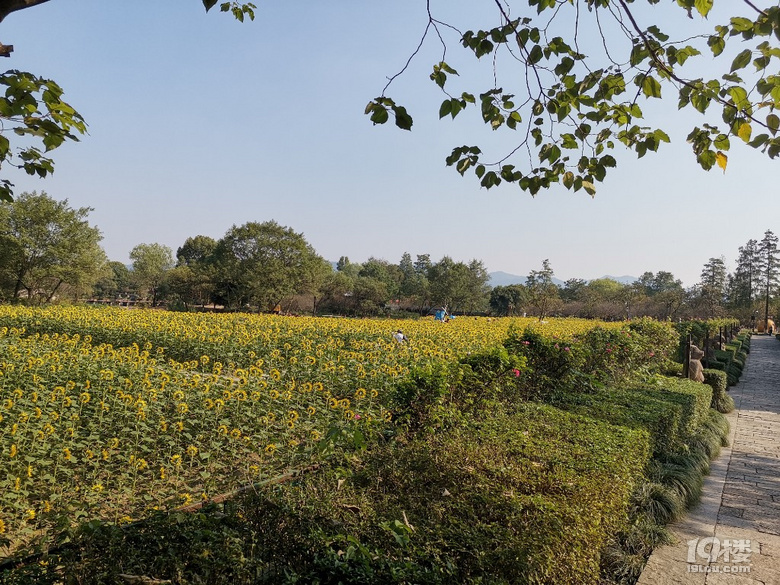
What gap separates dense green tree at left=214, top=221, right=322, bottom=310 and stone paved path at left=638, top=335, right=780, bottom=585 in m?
28.2

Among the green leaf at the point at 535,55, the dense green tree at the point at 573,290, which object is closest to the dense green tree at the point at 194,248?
the dense green tree at the point at 573,290

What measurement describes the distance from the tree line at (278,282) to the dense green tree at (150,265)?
6.2 inches

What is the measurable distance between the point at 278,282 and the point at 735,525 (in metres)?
30.3

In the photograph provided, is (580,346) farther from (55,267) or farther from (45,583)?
(55,267)

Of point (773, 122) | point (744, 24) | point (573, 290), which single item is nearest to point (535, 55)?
point (744, 24)

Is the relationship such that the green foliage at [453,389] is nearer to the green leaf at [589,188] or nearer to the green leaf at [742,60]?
the green leaf at [589,188]

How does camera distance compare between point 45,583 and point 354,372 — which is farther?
point 354,372

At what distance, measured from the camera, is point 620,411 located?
5395 mm

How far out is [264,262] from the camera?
109ft

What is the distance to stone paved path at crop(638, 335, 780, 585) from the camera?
341cm

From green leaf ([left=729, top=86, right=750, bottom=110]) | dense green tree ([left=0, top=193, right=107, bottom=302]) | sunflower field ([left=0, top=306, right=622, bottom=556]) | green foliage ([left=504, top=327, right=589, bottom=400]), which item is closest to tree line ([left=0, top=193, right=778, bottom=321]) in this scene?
dense green tree ([left=0, top=193, right=107, bottom=302])

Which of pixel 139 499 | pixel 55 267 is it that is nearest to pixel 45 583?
pixel 139 499

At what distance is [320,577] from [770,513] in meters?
4.97

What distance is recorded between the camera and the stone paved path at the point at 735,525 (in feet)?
11.2
